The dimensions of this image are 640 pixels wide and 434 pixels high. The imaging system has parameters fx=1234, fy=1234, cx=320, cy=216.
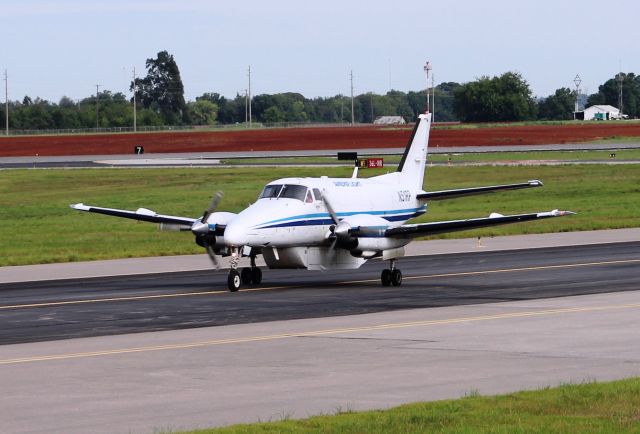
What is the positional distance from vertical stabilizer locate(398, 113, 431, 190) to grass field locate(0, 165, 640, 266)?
33.1ft

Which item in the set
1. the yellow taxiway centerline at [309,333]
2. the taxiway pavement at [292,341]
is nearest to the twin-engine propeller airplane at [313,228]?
the taxiway pavement at [292,341]

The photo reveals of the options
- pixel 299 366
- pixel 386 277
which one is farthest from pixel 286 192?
pixel 299 366

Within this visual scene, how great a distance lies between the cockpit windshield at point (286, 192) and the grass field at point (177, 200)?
440 inches

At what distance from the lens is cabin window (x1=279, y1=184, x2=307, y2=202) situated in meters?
32.0

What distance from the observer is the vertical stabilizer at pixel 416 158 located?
36759 mm

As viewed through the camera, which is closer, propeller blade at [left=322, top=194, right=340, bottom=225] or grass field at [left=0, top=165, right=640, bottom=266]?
propeller blade at [left=322, top=194, right=340, bottom=225]

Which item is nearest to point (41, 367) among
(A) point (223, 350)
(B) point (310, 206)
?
(A) point (223, 350)

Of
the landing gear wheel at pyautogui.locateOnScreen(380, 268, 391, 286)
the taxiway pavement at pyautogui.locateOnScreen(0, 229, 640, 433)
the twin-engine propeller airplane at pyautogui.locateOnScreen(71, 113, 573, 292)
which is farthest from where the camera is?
the landing gear wheel at pyautogui.locateOnScreen(380, 268, 391, 286)

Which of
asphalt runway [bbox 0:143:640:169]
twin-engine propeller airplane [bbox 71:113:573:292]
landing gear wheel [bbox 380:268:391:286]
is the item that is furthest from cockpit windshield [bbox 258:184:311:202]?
asphalt runway [bbox 0:143:640:169]

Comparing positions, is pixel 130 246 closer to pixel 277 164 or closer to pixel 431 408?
pixel 431 408

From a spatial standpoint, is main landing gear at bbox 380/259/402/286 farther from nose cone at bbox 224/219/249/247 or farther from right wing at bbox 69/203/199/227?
right wing at bbox 69/203/199/227

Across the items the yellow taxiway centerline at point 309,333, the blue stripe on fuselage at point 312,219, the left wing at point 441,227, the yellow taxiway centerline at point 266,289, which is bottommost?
the yellow taxiway centerline at point 266,289

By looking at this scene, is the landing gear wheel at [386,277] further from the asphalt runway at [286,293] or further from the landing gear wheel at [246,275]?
the landing gear wheel at [246,275]

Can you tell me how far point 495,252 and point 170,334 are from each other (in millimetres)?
20901
